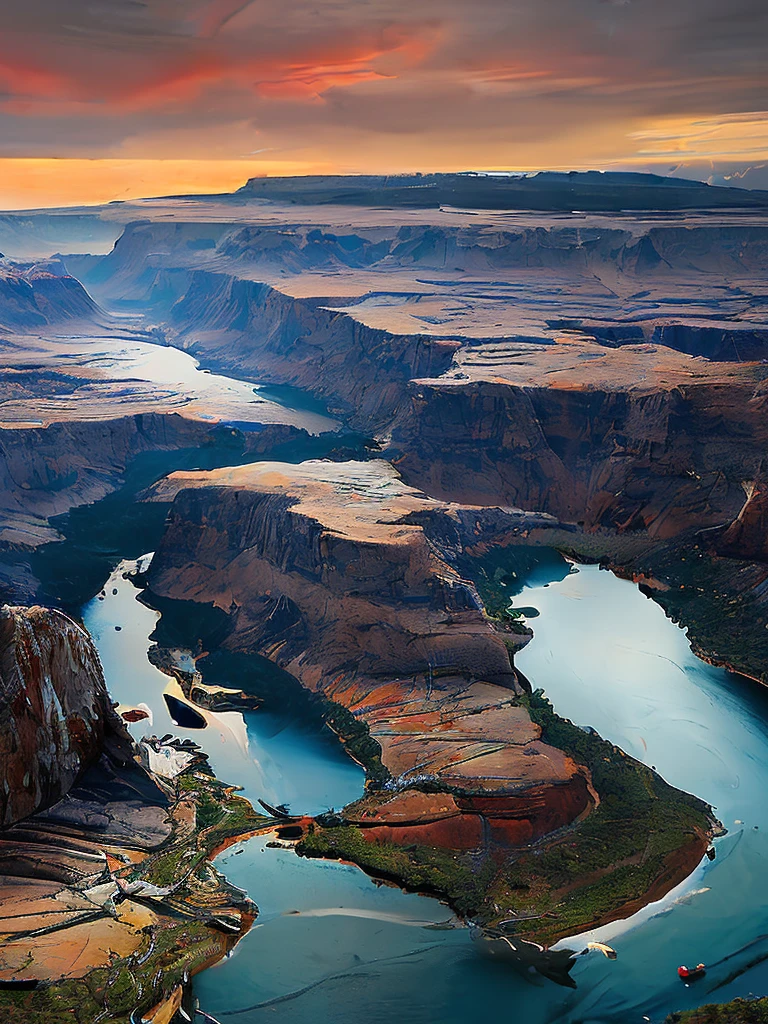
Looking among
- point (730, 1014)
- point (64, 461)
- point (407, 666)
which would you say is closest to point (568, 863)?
point (730, 1014)

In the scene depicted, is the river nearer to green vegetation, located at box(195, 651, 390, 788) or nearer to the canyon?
green vegetation, located at box(195, 651, 390, 788)

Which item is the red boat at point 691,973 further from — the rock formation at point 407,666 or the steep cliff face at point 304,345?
the steep cliff face at point 304,345

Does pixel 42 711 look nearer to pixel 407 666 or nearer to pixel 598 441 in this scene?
pixel 407 666

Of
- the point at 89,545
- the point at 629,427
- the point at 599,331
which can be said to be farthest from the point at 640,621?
the point at 599,331

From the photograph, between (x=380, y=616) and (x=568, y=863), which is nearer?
(x=568, y=863)

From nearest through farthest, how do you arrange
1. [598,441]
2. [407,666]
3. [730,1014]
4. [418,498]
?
[730,1014]
[407,666]
[418,498]
[598,441]

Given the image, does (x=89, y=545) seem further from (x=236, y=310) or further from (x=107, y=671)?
(x=236, y=310)

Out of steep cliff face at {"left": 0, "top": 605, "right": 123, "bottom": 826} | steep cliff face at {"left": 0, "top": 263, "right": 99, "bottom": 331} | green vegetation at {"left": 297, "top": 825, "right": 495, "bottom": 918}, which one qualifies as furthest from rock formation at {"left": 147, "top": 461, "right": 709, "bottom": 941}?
steep cliff face at {"left": 0, "top": 263, "right": 99, "bottom": 331}
